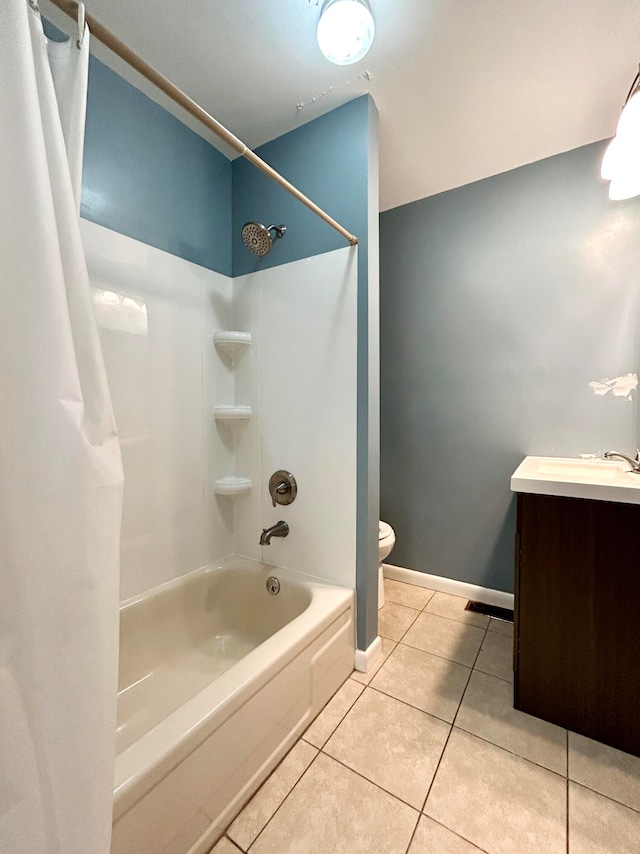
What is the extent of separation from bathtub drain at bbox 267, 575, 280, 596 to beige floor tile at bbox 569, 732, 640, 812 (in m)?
1.12

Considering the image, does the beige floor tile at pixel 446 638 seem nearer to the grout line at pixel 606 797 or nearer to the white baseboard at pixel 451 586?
the white baseboard at pixel 451 586

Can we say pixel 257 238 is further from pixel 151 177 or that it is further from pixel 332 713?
pixel 332 713

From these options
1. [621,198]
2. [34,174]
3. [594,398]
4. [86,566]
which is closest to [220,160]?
[34,174]

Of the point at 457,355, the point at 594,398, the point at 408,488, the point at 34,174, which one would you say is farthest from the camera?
the point at 408,488

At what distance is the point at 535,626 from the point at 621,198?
1.80m

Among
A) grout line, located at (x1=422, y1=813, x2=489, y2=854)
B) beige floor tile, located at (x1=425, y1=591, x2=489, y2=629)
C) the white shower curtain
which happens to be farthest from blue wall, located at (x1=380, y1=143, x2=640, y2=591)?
the white shower curtain

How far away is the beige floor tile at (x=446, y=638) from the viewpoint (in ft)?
5.21

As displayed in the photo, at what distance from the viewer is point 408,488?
223 centimetres

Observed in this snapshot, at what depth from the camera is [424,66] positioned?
1328 millimetres

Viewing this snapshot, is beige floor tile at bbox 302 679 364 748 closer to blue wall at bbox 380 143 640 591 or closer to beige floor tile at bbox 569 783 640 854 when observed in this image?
beige floor tile at bbox 569 783 640 854

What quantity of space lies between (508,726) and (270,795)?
32.5 inches

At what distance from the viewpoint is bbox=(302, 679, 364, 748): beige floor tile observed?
3.87 feet

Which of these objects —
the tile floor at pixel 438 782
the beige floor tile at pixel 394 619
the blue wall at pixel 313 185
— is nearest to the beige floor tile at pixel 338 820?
the tile floor at pixel 438 782

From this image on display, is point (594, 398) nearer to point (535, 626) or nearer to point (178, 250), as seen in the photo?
point (535, 626)
